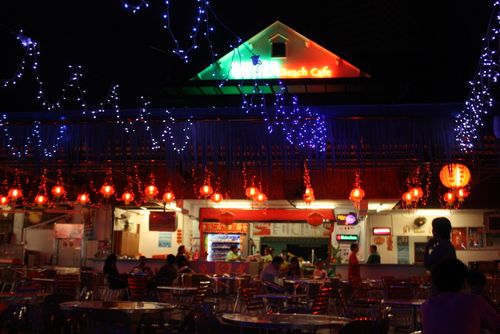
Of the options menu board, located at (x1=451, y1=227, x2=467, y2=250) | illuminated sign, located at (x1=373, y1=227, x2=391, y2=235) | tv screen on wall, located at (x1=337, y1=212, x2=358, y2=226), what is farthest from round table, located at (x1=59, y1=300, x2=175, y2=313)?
menu board, located at (x1=451, y1=227, x2=467, y2=250)

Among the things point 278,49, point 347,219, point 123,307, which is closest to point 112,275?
point 123,307

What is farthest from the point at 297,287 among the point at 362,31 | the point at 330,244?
the point at 362,31

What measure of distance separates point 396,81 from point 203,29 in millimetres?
6019

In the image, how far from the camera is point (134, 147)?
838cm

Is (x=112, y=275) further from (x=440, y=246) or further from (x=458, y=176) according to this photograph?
(x=440, y=246)

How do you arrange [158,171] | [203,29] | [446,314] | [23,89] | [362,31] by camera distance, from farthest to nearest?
[362,31]
[203,29]
[23,89]
[158,171]
[446,314]

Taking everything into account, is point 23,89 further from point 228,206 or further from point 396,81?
point 396,81

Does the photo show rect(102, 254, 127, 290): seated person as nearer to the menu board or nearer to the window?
the window

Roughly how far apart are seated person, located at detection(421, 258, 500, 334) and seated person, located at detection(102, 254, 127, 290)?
845 centimetres

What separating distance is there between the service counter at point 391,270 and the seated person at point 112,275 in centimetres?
606

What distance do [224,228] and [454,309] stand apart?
1582 cm

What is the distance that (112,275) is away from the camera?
428 inches

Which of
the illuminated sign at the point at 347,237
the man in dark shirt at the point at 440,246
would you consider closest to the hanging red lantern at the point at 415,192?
the illuminated sign at the point at 347,237

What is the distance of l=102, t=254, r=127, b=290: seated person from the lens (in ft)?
35.6
